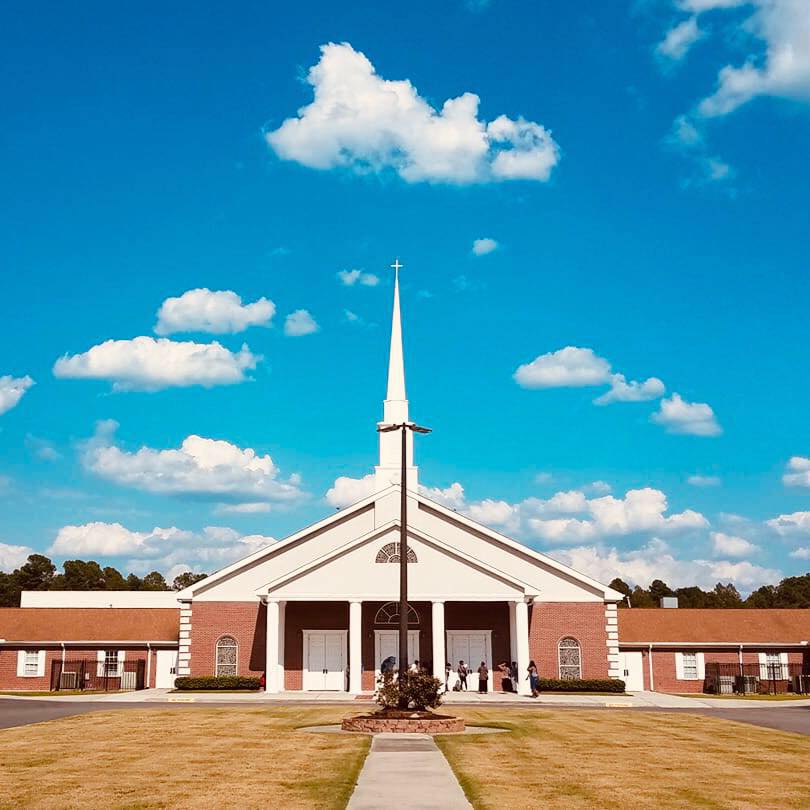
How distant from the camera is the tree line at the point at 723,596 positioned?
116375 millimetres

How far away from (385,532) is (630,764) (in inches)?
989

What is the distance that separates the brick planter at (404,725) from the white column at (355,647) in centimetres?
1724

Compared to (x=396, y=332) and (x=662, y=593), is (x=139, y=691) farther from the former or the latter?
(x=662, y=593)

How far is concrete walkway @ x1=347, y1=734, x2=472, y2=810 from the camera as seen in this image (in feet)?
44.9

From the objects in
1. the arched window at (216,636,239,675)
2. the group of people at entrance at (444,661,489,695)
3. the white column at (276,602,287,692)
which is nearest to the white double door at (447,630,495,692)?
the group of people at entrance at (444,661,489,695)

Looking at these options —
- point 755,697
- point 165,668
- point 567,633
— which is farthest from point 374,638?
point 755,697

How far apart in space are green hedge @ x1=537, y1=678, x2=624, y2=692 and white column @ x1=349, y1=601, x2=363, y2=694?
23.8 ft

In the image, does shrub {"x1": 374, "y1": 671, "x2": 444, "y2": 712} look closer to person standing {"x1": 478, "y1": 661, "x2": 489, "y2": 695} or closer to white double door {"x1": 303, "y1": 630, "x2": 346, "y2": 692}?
person standing {"x1": 478, "y1": 661, "x2": 489, "y2": 695}

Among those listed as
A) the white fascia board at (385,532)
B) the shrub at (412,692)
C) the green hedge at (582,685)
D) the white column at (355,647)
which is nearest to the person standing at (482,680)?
the green hedge at (582,685)

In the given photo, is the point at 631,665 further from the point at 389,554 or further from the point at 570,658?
the point at 389,554

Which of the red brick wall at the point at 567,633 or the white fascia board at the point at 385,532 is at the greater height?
the white fascia board at the point at 385,532

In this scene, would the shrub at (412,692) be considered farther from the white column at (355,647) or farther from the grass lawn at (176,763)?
the white column at (355,647)

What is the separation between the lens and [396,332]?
50.3m

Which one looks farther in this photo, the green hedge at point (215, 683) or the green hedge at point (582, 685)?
the green hedge at point (215, 683)
